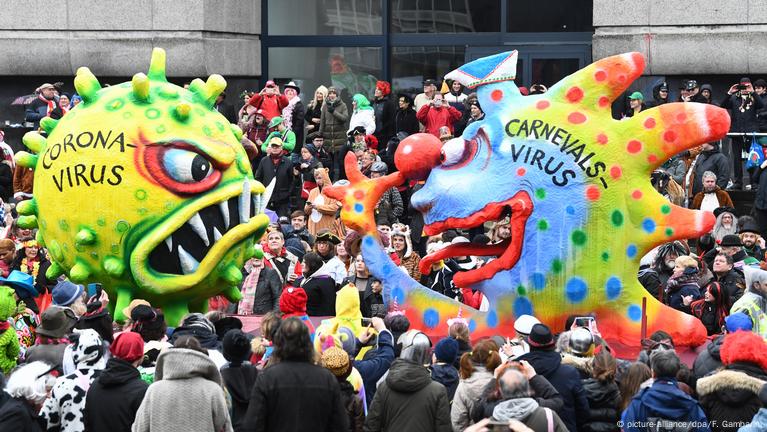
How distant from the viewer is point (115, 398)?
29.8 ft

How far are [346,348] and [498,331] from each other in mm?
3140

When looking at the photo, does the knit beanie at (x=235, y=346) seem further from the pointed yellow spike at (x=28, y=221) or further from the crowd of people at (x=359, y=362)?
the pointed yellow spike at (x=28, y=221)

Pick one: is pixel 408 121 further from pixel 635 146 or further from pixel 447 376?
pixel 447 376

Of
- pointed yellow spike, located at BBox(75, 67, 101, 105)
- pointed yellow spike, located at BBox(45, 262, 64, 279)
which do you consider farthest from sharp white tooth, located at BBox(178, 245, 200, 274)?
pointed yellow spike, located at BBox(75, 67, 101, 105)

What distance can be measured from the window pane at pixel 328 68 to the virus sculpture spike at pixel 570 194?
1516 cm

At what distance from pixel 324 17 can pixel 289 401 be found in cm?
2150

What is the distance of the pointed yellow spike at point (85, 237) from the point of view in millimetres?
12475

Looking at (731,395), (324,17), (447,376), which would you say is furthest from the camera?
(324,17)

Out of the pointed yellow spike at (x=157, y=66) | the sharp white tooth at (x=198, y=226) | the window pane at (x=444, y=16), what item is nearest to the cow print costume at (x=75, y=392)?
the sharp white tooth at (x=198, y=226)

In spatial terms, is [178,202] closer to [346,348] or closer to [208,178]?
[208,178]

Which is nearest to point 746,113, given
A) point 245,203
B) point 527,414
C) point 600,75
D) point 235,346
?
point 600,75

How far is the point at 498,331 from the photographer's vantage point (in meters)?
13.5

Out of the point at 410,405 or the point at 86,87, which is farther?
the point at 86,87

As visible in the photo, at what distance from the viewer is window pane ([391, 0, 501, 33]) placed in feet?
91.4
